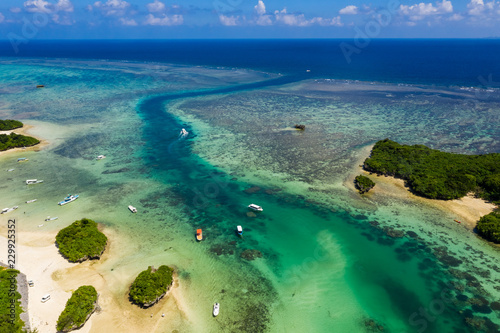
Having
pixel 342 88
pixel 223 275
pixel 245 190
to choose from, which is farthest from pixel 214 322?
pixel 342 88

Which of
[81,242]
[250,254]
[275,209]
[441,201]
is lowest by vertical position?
[275,209]

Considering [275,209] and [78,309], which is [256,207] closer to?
[275,209]

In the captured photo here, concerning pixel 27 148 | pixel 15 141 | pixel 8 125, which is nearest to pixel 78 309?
pixel 27 148

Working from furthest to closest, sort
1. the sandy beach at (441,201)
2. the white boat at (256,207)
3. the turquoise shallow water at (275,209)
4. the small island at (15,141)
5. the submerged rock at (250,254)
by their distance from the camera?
1. the small island at (15,141)
2. the white boat at (256,207)
3. the sandy beach at (441,201)
4. the submerged rock at (250,254)
5. the turquoise shallow water at (275,209)

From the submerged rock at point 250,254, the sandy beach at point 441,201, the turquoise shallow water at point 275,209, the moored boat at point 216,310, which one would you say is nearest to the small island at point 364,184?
the sandy beach at point 441,201

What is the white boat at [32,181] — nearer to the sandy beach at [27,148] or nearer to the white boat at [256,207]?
the sandy beach at [27,148]

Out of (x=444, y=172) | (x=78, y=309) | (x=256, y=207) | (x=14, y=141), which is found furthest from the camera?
(x=14, y=141)

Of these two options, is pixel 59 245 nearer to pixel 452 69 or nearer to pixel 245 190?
pixel 245 190
